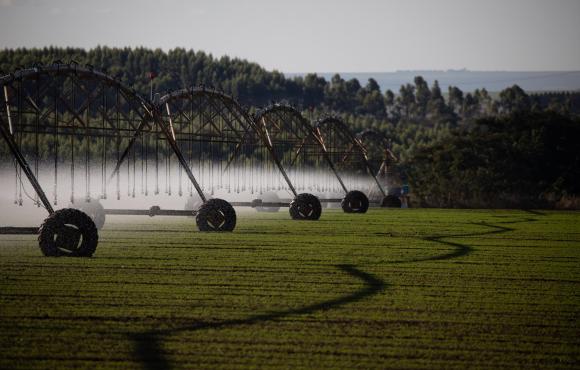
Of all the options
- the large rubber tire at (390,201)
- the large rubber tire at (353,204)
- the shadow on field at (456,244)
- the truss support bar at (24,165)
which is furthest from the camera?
the large rubber tire at (390,201)

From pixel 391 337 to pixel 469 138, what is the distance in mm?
80668

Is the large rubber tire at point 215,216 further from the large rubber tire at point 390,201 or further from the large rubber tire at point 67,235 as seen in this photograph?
the large rubber tire at point 390,201

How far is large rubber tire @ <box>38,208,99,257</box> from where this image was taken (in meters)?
23.6

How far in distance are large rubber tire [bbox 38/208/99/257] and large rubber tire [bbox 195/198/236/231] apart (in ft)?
36.4

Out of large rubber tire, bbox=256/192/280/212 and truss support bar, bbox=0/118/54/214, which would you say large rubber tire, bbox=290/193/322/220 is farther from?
truss support bar, bbox=0/118/54/214

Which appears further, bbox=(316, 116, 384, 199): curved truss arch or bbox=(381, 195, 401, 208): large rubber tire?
bbox=(381, 195, 401, 208): large rubber tire

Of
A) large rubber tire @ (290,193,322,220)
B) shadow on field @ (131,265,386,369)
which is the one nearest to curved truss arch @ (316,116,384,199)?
large rubber tire @ (290,193,322,220)

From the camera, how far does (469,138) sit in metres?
92.3

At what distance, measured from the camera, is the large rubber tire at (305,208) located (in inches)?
1866

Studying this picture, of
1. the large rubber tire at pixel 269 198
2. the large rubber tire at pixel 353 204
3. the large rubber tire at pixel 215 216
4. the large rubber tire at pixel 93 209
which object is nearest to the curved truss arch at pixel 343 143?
the large rubber tire at pixel 353 204

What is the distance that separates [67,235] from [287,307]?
9540 mm

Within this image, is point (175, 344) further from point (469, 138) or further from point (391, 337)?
point (469, 138)

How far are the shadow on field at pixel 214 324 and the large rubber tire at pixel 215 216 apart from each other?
15.4m

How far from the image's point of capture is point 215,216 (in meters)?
35.6
